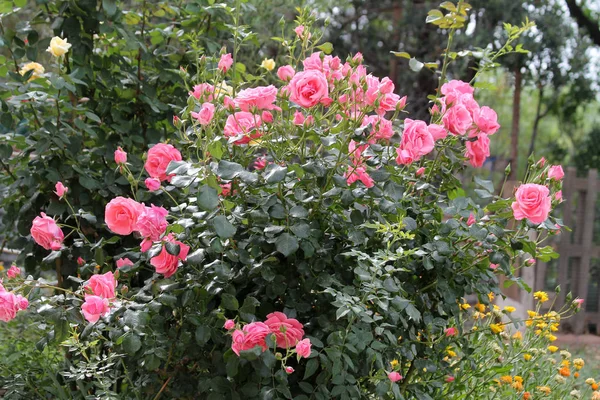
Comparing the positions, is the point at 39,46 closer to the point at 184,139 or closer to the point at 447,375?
the point at 184,139

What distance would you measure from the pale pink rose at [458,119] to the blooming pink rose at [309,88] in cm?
35

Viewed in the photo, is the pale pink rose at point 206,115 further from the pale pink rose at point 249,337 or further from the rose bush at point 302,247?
the pale pink rose at point 249,337

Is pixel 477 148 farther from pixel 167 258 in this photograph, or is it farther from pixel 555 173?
pixel 167 258

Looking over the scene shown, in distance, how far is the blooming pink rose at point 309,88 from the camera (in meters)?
1.75

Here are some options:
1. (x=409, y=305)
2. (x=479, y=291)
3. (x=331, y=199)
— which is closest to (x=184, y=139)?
(x=331, y=199)

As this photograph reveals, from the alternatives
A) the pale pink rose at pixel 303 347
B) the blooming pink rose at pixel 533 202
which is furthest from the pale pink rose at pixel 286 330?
the blooming pink rose at pixel 533 202

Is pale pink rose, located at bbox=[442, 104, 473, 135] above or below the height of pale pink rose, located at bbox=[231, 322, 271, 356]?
above

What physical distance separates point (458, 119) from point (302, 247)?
534 millimetres

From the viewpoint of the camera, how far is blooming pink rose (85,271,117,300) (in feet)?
5.74

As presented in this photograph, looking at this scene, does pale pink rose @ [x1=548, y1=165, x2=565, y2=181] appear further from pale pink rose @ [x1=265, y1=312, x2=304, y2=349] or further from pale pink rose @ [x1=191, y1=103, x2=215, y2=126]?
pale pink rose @ [x1=191, y1=103, x2=215, y2=126]

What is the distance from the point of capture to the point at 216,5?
8.64 feet

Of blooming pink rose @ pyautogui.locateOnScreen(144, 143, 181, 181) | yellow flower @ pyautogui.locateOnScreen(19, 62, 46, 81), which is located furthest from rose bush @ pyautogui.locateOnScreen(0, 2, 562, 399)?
yellow flower @ pyautogui.locateOnScreen(19, 62, 46, 81)

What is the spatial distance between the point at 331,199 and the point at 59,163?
3.84ft

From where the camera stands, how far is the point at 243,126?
6.23 feet
